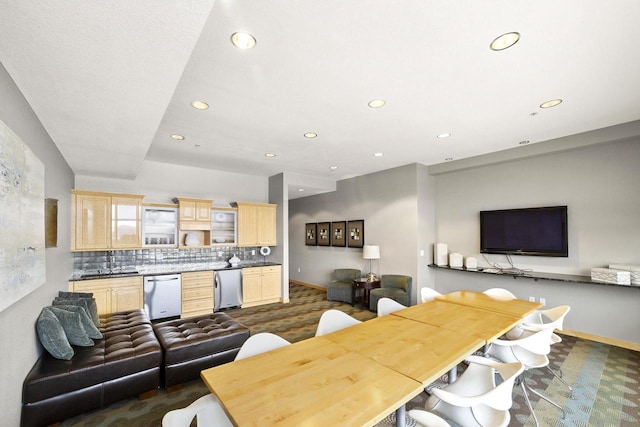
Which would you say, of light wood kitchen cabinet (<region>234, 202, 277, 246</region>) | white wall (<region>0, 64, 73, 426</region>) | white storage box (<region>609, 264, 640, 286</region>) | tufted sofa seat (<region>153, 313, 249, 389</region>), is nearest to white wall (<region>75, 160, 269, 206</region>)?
light wood kitchen cabinet (<region>234, 202, 277, 246</region>)

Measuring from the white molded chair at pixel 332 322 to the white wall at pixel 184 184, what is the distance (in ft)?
14.2

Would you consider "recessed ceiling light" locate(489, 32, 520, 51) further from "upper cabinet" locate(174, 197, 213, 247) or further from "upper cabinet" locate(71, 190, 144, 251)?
"upper cabinet" locate(71, 190, 144, 251)

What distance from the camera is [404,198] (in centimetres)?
555

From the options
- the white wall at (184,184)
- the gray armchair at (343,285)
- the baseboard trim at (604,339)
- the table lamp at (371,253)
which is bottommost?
the baseboard trim at (604,339)

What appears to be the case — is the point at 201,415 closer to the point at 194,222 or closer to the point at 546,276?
the point at 194,222

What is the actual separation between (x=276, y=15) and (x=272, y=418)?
6.86 feet

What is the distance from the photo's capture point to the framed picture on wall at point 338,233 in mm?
6871

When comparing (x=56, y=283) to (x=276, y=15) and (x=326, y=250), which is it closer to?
(x=276, y=15)

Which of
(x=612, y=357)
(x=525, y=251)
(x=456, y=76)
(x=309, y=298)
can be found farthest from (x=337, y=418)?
(x=309, y=298)

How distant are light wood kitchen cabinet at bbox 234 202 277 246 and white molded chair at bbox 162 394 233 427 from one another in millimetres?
4524

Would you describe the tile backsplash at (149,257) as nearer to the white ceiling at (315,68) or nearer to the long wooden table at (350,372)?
the white ceiling at (315,68)

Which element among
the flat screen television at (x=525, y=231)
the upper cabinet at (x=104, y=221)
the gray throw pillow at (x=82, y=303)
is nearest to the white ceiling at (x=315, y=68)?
the upper cabinet at (x=104, y=221)

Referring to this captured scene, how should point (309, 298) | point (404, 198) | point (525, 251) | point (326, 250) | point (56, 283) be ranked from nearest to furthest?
1. point (56, 283)
2. point (525, 251)
3. point (404, 198)
4. point (309, 298)
5. point (326, 250)

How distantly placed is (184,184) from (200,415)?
194 inches
